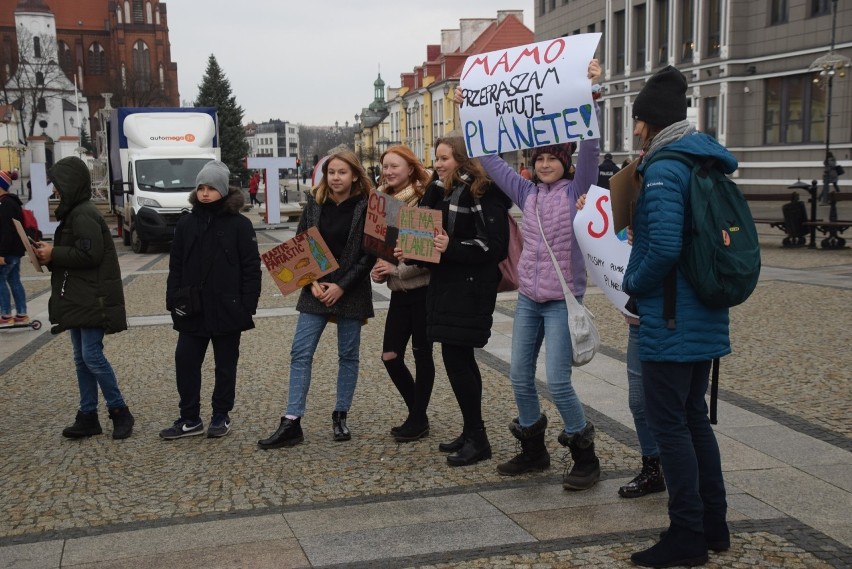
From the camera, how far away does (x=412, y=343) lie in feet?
18.0

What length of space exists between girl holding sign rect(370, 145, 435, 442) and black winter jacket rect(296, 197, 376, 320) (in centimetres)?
13

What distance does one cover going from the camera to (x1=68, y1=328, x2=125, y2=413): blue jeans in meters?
5.87

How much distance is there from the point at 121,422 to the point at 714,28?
116 feet

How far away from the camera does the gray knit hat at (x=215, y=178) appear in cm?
569

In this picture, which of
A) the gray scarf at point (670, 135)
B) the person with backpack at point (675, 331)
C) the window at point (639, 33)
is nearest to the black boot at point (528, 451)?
the person with backpack at point (675, 331)

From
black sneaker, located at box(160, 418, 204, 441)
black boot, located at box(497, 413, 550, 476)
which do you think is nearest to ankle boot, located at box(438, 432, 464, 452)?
black boot, located at box(497, 413, 550, 476)

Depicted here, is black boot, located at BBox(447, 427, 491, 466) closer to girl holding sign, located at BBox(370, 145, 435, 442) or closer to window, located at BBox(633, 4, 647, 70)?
girl holding sign, located at BBox(370, 145, 435, 442)

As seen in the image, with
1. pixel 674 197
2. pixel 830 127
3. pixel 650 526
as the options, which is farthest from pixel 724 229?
pixel 830 127

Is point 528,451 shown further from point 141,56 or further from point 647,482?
point 141,56

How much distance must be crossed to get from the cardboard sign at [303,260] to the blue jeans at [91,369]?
1.25 metres

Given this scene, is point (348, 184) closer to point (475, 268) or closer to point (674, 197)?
point (475, 268)

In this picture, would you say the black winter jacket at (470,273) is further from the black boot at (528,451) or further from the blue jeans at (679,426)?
the blue jeans at (679,426)

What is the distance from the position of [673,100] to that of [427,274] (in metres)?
2.05

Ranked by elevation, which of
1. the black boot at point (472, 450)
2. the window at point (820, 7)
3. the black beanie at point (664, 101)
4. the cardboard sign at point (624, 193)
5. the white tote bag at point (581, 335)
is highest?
the window at point (820, 7)
